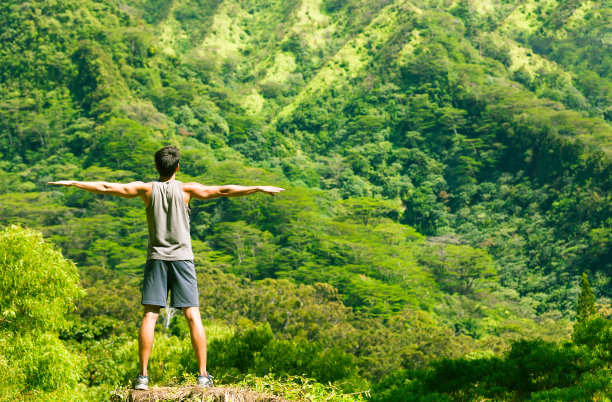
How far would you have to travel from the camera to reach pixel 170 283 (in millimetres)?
3545

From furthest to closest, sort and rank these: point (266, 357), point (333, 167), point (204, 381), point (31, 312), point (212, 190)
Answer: point (333, 167) < point (266, 357) < point (31, 312) < point (212, 190) < point (204, 381)

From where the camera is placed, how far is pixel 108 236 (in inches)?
1623

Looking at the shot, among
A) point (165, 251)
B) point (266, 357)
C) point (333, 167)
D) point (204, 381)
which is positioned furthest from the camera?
point (333, 167)

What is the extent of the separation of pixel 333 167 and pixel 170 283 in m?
58.0

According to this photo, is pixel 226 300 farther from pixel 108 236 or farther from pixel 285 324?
pixel 108 236

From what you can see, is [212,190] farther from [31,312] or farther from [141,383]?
[31,312]

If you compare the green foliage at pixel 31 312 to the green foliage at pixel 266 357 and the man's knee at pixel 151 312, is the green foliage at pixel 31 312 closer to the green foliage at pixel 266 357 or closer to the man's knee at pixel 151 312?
the green foliage at pixel 266 357

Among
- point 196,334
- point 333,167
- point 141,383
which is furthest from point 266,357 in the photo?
point 333,167

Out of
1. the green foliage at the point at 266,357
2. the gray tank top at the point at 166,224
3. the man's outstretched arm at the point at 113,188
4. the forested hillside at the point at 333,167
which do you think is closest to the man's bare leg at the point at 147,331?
the gray tank top at the point at 166,224

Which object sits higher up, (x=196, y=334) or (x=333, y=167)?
(x=333, y=167)

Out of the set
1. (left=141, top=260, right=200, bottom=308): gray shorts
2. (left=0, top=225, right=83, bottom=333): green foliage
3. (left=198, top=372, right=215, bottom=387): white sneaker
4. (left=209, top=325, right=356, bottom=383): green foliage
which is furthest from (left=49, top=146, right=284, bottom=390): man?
(left=209, top=325, right=356, bottom=383): green foliage

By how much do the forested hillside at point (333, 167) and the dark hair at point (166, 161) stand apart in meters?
5.77

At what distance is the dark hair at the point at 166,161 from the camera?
140 inches

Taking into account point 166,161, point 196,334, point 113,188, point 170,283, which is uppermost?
point 166,161
